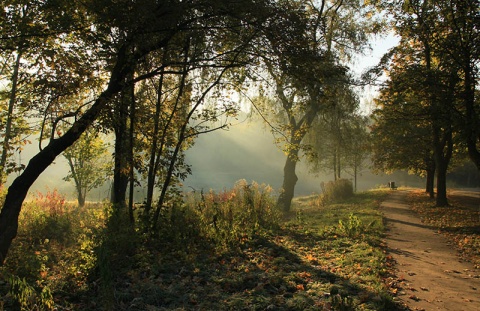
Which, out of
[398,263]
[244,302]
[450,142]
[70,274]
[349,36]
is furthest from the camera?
[349,36]

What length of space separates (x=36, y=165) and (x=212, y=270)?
380cm

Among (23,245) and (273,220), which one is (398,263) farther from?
(23,245)

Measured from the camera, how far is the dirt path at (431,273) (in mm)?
5091

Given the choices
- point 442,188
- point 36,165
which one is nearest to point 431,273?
point 36,165

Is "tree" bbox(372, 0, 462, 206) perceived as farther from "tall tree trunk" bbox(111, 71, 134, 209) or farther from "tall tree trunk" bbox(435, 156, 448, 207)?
"tall tree trunk" bbox(111, 71, 134, 209)

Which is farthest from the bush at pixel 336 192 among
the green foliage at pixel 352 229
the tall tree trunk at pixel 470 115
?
the green foliage at pixel 352 229

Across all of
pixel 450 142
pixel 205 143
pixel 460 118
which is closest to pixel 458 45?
pixel 460 118

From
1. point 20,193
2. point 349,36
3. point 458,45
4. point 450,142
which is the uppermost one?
point 349,36

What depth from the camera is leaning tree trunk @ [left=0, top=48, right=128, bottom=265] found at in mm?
6465

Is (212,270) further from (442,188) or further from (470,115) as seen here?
(442,188)

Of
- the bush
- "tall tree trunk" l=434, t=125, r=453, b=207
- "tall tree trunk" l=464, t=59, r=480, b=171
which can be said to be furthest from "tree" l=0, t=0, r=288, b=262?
the bush

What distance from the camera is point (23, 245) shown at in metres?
8.71

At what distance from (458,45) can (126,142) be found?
1095 cm

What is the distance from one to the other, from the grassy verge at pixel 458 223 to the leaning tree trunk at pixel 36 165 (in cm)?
809
